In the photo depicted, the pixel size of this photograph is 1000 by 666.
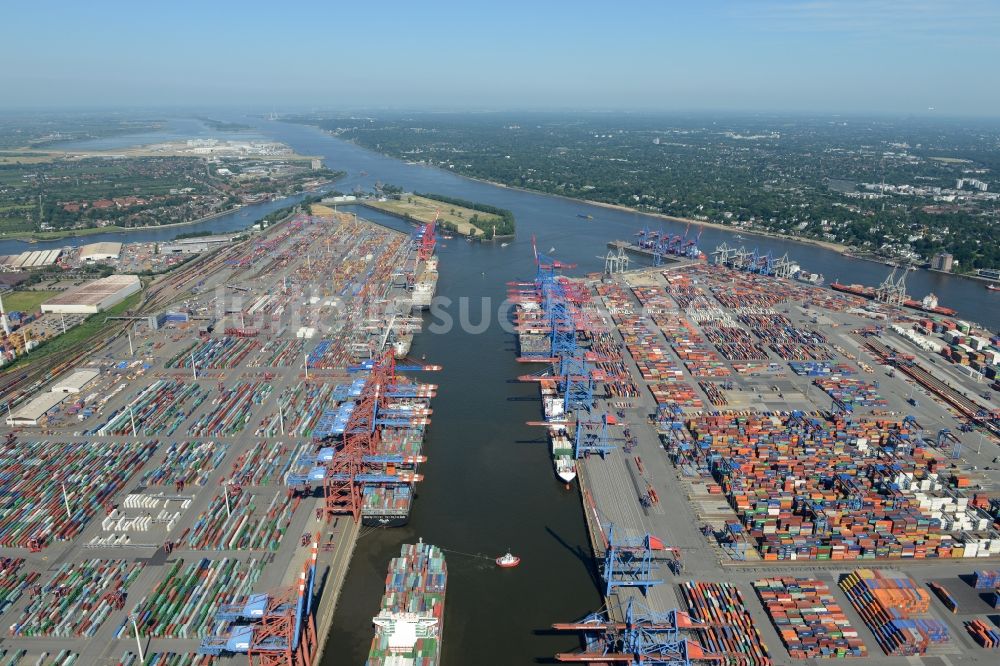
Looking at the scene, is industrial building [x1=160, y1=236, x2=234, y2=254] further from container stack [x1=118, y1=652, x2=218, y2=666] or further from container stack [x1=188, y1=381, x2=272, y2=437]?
container stack [x1=118, y1=652, x2=218, y2=666]

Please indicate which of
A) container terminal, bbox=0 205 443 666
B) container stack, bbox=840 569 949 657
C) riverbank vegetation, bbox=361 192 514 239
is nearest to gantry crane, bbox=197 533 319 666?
container terminal, bbox=0 205 443 666

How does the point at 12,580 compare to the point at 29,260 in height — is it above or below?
below

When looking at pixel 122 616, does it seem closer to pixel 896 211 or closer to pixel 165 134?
pixel 896 211

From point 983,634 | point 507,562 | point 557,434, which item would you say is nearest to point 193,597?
point 507,562

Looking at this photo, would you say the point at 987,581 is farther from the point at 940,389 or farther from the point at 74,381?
the point at 74,381

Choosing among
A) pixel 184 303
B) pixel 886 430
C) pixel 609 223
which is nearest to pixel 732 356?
pixel 886 430
